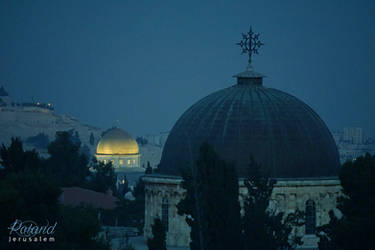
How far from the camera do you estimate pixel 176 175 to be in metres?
58.5

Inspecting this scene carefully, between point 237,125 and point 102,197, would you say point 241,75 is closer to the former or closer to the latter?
point 237,125

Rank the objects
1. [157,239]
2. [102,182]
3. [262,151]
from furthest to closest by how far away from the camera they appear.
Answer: [102,182]
[262,151]
[157,239]

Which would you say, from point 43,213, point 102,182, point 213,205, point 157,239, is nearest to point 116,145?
point 102,182

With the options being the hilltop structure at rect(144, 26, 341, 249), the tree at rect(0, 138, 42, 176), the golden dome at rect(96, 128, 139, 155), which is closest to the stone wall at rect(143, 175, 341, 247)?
the hilltop structure at rect(144, 26, 341, 249)

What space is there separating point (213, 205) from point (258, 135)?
12.3 metres

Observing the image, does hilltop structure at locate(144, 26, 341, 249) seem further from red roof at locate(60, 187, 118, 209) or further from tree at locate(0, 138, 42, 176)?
red roof at locate(60, 187, 118, 209)

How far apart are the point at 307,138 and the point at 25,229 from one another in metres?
20.3

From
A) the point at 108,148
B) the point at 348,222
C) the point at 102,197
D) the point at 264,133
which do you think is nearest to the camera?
the point at 348,222

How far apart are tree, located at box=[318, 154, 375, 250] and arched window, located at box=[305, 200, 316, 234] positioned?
7.76 m

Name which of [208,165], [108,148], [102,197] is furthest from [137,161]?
[208,165]

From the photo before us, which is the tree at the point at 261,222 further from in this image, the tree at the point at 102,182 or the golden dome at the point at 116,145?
the golden dome at the point at 116,145

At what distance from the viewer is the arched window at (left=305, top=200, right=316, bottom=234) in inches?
2250

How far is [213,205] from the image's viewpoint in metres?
46.4

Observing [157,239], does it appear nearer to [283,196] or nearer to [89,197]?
[283,196]
